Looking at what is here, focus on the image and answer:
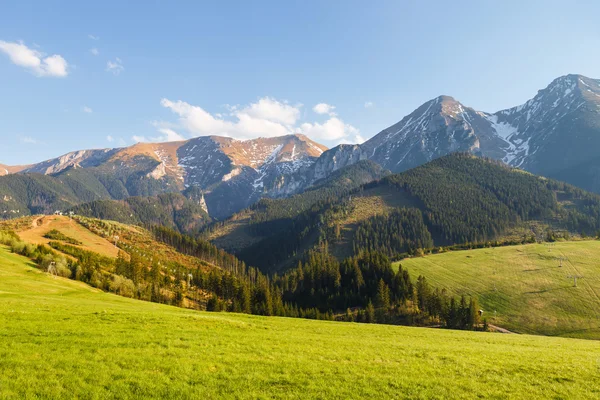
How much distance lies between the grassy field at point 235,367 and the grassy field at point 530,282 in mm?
86216

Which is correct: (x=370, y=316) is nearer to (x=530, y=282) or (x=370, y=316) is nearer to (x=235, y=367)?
(x=530, y=282)

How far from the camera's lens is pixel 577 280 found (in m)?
113

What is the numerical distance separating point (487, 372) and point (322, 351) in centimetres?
1115

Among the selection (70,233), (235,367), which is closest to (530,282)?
(235,367)

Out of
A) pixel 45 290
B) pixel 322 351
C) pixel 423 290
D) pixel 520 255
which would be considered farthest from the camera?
pixel 520 255

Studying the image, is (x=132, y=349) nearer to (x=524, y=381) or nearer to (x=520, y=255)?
(x=524, y=381)

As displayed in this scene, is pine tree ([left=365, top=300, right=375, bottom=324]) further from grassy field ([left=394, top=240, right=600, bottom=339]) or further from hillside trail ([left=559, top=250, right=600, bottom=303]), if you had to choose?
hillside trail ([left=559, top=250, right=600, bottom=303])

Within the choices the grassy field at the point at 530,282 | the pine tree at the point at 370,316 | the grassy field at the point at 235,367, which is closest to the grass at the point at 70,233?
the pine tree at the point at 370,316

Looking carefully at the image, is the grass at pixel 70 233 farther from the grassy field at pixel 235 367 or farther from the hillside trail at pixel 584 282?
the hillside trail at pixel 584 282

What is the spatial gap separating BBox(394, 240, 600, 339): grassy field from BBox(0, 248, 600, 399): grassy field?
283ft

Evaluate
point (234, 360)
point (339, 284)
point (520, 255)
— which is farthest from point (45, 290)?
point (520, 255)

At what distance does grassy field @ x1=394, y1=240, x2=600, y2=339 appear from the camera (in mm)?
92906

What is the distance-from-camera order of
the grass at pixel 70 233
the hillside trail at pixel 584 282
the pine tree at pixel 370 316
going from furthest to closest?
the grass at pixel 70 233 → the pine tree at pixel 370 316 → the hillside trail at pixel 584 282

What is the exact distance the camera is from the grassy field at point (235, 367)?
14742 millimetres
